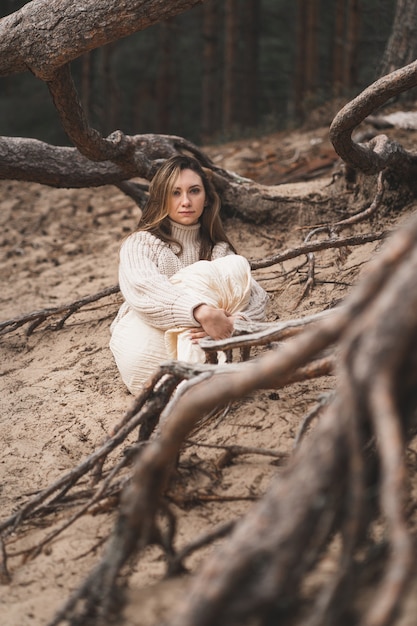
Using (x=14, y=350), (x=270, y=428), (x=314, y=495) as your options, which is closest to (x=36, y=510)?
(x=270, y=428)

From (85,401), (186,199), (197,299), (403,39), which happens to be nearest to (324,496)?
(197,299)

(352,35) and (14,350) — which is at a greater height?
(352,35)

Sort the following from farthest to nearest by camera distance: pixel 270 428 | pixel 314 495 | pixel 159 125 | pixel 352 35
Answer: pixel 159 125 → pixel 352 35 → pixel 270 428 → pixel 314 495

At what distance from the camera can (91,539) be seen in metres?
2.16

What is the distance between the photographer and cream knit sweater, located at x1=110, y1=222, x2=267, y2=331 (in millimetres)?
3033

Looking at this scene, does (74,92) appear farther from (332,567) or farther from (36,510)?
(332,567)

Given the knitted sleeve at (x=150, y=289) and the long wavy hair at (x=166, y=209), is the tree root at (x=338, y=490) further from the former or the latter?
the long wavy hair at (x=166, y=209)

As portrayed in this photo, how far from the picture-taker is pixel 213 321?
9.59 feet

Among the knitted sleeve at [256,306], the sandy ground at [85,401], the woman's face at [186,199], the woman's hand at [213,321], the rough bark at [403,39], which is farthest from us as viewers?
the rough bark at [403,39]

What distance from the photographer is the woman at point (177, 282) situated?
9.89 feet

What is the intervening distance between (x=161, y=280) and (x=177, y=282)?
0.27ft

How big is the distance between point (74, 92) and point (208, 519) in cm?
229

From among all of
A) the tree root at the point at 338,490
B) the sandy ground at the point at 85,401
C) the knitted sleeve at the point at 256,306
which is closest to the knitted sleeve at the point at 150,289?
the knitted sleeve at the point at 256,306

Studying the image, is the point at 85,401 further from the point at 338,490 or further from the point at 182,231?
the point at 338,490
